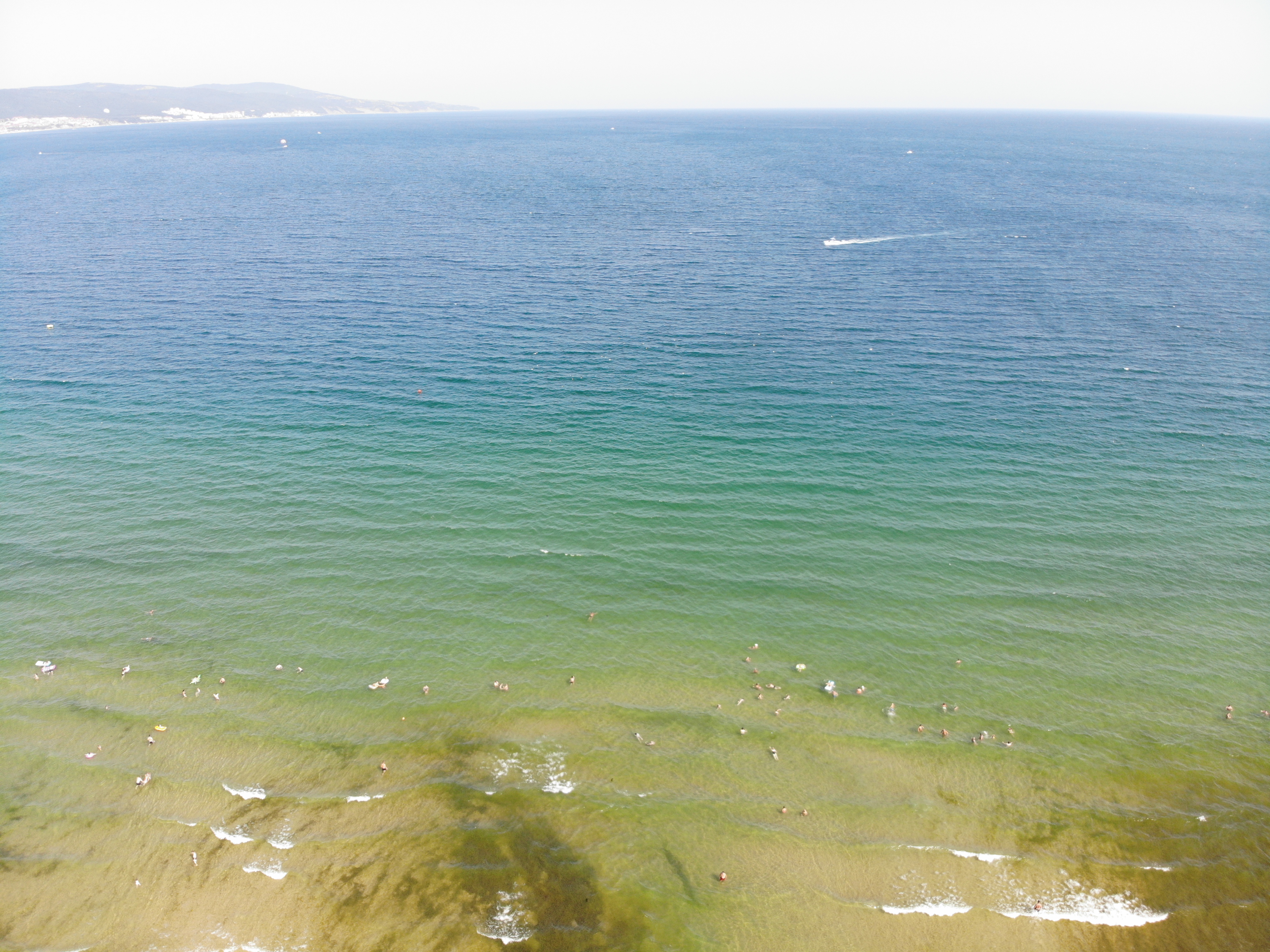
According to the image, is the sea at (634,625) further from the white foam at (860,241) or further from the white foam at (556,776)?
→ the white foam at (860,241)

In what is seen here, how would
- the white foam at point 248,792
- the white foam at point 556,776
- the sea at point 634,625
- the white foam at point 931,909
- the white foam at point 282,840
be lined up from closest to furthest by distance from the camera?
the white foam at point 931,909 < the sea at point 634,625 < the white foam at point 282,840 < the white foam at point 248,792 < the white foam at point 556,776

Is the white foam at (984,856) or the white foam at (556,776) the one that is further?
the white foam at (556,776)

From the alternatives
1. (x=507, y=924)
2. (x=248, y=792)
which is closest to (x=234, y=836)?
(x=248, y=792)

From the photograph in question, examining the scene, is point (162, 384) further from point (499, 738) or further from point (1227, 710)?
point (1227, 710)

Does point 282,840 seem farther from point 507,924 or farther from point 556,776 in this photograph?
point 556,776

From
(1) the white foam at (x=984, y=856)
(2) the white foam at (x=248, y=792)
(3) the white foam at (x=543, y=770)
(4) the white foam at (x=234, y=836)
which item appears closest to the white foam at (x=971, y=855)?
(1) the white foam at (x=984, y=856)

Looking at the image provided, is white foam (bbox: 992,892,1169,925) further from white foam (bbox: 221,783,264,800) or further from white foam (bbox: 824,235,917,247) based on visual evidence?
white foam (bbox: 824,235,917,247)

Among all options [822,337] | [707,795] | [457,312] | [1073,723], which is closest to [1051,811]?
[1073,723]
